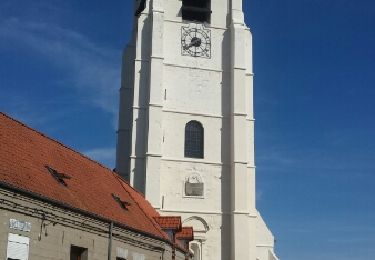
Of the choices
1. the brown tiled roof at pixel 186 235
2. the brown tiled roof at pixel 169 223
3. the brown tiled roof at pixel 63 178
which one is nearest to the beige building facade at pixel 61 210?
the brown tiled roof at pixel 63 178

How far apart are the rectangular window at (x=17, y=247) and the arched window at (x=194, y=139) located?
25.9 m

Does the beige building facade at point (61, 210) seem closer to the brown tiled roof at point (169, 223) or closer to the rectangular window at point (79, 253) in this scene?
the rectangular window at point (79, 253)

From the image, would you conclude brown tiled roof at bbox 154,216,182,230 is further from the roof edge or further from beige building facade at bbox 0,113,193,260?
the roof edge

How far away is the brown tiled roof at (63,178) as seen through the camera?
15.9m

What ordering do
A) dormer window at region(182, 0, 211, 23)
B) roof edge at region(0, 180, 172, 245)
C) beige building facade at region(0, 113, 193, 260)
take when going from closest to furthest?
roof edge at region(0, 180, 172, 245), beige building facade at region(0, 113, 193, 260), dormer window at region(182, 0, 211, 23)

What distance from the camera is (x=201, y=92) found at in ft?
137

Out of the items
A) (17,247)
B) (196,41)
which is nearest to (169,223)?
(17,247)

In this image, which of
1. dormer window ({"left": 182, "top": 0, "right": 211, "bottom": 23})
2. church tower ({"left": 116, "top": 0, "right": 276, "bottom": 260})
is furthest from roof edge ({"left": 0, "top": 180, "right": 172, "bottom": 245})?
dormer window ({"left": 182, "top": 0, "right": 211, "bottom": 23})

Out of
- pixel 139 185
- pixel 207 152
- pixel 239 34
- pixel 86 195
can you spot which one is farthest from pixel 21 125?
pixel 239 34

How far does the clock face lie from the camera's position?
4231 centimetres

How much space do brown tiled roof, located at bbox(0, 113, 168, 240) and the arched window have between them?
51.0 feet

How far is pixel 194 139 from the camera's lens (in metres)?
40.9

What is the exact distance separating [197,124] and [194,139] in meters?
1.05

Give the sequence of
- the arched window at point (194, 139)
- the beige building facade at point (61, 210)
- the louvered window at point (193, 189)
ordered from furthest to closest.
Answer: the arched window at point (194, 139), the louvered window at point (193, 189), the beige building facade at point (61, 210)
